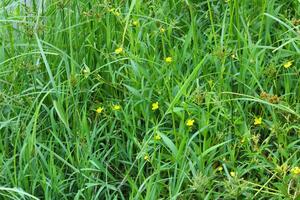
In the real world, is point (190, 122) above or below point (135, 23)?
below

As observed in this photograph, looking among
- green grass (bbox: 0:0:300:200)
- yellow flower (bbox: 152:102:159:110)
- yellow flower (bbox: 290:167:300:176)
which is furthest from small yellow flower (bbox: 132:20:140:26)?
yellow flower (bbox: 290:167:300:176)

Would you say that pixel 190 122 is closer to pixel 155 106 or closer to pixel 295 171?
pixel 155 106

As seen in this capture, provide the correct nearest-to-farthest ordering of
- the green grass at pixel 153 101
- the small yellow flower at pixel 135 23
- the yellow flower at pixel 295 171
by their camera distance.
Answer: the yellow flower at pixel 295 171 → the green grass at pixel 153 101 → the small yellow flower at pixel 135 23

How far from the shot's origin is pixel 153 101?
273 cm

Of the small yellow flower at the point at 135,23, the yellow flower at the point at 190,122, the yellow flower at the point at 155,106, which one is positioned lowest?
the yellow flower at the point at 190,122

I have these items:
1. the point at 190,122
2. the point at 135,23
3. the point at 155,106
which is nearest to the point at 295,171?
the point at 190,122

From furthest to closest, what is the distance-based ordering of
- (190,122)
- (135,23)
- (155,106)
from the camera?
(135,23) < (155,106) < (190,122)

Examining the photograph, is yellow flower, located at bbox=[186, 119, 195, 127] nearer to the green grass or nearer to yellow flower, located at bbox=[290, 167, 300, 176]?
the green grass

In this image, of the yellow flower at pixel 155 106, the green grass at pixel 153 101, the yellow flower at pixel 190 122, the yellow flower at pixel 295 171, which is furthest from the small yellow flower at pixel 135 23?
the yellow flower at pixel 295 171

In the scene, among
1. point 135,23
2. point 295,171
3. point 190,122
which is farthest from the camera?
point 135,23

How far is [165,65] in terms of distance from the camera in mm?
2805

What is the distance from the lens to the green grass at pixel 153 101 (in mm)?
2412

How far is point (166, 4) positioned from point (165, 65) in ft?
1.47

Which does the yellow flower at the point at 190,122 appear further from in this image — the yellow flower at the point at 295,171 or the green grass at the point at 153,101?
the yellow flower at the point at 295,171
